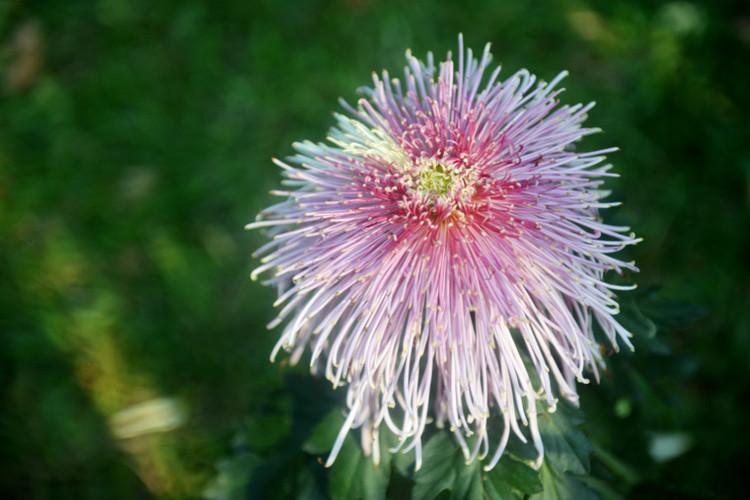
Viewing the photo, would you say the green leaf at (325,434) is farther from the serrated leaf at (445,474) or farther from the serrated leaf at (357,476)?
the serrated leaf at (445,474)

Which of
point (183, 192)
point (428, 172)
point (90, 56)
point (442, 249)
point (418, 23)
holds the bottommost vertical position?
point (442, 249)

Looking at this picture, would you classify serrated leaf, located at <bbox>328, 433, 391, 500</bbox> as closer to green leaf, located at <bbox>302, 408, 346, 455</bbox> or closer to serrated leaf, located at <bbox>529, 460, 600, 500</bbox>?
green leaf, located at <bbox>302, 408, 346, 455</bbox>

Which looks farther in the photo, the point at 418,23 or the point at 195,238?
the point at 418,23

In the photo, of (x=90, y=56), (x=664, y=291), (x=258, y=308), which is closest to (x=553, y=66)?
(x=664, y=291)

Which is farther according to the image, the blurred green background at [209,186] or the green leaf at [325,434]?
the blurred green background at [209,186]

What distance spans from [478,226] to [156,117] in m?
2.26

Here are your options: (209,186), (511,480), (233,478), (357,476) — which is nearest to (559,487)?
(511,480)

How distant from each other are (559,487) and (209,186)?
2.07 m

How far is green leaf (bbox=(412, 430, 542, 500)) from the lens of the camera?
1.15 m

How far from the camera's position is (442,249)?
3.71ft

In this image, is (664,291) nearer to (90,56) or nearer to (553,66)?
(553,66)

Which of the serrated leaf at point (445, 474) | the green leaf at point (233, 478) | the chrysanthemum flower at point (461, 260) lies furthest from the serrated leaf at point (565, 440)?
the green leaf at point (233, 478)

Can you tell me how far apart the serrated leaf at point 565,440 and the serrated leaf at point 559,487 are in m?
0.06

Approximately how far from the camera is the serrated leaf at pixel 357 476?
1237 millimetres
